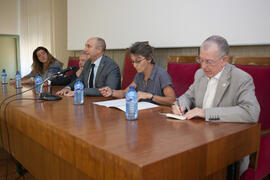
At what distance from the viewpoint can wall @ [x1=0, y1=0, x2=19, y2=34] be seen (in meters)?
6.64

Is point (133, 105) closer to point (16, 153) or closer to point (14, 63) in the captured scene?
point (16, 153)

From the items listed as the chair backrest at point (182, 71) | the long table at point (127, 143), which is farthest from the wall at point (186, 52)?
the long table at point (127, 143)

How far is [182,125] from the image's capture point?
1.16 m

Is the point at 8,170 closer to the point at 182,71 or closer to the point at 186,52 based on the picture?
the point at 182,71

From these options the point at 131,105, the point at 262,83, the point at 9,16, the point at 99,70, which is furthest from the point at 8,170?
the point at 9,16

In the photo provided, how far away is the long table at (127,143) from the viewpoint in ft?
2.61

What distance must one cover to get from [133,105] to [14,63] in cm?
679

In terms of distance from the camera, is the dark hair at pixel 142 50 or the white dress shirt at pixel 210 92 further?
the dark hair at pixel 142 50

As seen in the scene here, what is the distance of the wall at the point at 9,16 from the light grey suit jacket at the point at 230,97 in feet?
→ 21.8

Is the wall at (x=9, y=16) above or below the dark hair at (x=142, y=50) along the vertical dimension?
above

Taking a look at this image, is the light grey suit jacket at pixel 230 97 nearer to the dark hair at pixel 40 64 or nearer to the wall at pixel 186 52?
the wall at pixel 186 52

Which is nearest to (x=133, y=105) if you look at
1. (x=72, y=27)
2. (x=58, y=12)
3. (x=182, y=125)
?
(x=182, y=125)

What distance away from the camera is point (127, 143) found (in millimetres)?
907

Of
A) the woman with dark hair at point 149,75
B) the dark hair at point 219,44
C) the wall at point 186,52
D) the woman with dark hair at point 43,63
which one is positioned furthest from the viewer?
the woman with dark hair at point 43,63
